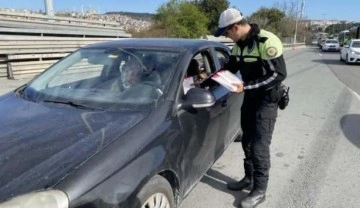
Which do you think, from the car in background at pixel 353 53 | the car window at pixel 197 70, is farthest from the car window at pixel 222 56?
the car in background at pixel 353 53

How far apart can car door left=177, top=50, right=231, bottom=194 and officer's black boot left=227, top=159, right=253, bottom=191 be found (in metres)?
0.35

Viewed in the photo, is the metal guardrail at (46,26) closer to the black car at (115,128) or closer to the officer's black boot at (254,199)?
the black car at (115,128)

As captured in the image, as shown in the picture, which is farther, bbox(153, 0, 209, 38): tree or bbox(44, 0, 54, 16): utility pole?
bbox(153, 0, 209, 38): tree

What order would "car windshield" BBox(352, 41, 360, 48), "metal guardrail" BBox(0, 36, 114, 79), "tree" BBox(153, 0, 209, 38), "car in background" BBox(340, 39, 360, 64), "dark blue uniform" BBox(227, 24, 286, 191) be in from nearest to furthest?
"dark blue uniform" BBox(227, 24, 286, 191) < "metal guardrail" BBox(0, 36, 114, 79) < "car in background" BBox(340, 39, 360, 64) < "car windshield" BBox(352, 41, 360, 48) < "tree" BBox(153, 0, 209, 38)

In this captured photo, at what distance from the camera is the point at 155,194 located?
2.41 m

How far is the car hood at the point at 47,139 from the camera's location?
1.92 meters

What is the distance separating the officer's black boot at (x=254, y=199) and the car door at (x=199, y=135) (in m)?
0.49

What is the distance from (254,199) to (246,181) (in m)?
0.37

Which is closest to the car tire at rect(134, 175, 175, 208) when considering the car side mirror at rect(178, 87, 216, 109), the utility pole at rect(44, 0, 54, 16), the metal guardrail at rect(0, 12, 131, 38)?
the car side mirror at rect(178, 87, 216, 109)

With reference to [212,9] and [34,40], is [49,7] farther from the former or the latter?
[212,9]

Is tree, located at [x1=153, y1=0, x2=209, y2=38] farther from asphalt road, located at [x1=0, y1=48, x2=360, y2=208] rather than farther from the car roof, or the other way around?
the car roof

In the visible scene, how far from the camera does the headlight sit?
1.74 metres

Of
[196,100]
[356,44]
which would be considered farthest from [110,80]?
[356,44]

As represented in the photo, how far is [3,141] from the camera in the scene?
2.30m
